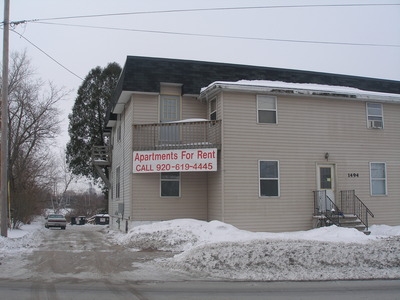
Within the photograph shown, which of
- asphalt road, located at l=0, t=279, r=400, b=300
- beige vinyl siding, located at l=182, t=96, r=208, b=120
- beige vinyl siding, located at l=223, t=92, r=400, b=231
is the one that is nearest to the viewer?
asphalt road, located at l=0, t=279, r=400, b=300

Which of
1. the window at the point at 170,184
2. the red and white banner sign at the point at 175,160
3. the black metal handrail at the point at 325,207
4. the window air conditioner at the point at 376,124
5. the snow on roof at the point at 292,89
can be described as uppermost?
the snow on roof at the point at 292,89

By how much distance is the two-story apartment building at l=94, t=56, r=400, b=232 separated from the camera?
1755 cm

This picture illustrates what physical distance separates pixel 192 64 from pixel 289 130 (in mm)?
5444

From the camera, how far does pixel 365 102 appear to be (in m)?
19.7

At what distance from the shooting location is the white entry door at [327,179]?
731 inches

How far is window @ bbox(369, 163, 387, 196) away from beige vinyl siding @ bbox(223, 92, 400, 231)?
10.1 inches

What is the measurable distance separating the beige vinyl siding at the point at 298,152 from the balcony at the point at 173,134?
3.94ft

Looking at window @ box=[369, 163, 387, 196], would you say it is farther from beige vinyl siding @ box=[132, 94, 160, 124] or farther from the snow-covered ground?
beige vinyl siding @ box=[132, 94, 160, 124]

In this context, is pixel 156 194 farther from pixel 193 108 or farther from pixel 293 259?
pixel 293 259

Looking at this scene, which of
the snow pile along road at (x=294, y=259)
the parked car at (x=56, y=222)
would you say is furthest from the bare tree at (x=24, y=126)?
the snow pile along road at (x=294, y=259)

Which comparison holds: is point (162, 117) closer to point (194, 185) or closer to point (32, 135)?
point (194, 185)

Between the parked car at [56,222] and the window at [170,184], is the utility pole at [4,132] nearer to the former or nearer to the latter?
the window at [170,184]

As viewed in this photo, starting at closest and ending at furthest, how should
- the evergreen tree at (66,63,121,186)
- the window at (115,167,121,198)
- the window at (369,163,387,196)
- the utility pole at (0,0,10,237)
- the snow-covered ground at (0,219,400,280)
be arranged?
the snow-covered ground at (0,219,400,280)
the utility pole at (0,0,10,237)
the window at (369,163,387,196)
the window at (115,167,121,198)
the evergreen tree at (66,63,121,186)

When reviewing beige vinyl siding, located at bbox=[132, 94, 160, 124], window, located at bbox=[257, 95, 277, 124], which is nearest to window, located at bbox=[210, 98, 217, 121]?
window, located at bbox=[257, 95, 277, 124]
